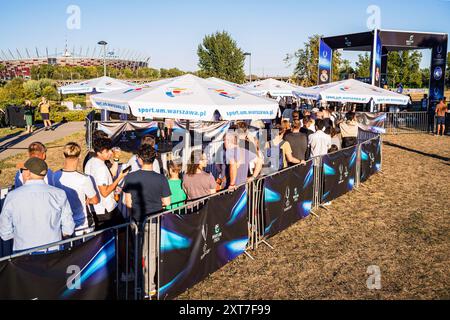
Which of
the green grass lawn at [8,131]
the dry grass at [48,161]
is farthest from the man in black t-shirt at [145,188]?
the green grass lawn at [8,131]

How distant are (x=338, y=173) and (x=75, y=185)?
6.42 meters

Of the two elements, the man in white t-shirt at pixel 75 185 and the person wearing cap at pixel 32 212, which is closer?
the person wearing cap at pixel 32 212

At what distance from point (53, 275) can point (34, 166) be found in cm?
113

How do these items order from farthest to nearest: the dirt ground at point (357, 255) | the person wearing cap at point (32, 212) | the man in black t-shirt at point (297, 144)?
the man in black t-shirt at point (297, 144), the dirt ground at point (357, 255), the person wearing cap at point (32, 212)

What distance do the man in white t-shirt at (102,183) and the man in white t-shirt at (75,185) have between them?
0.41 metres

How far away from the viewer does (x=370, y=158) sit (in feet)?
39.1

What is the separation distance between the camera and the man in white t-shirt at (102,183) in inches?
226

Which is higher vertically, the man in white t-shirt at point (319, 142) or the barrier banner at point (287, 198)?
the man in white t-shirt at point (319, 142)

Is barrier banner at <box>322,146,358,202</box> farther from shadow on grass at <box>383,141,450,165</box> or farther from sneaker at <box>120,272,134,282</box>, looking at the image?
shadow on grass at <box>383,141,450,165</box>

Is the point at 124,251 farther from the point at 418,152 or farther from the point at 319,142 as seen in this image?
the point at 418,152

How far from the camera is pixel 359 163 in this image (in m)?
11.1

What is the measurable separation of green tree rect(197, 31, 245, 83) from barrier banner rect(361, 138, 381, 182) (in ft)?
141

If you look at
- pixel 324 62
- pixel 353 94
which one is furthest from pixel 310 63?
pixel 353 94

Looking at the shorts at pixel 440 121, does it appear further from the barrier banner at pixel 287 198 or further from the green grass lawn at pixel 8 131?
the green grass lawn at pixel 8 131
